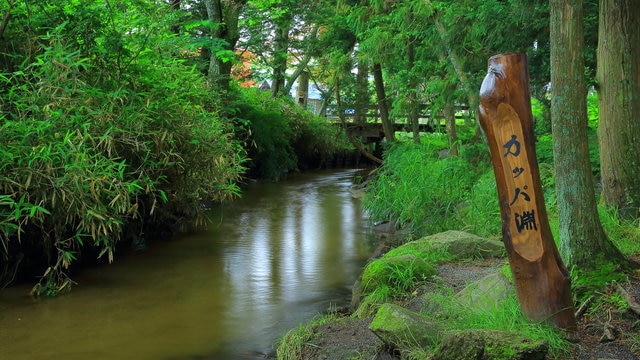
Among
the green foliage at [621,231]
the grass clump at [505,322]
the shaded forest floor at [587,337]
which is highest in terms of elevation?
the green foliage at [621,231]

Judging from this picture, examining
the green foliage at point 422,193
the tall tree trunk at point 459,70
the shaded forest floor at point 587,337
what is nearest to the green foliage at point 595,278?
the shaded forest floor at point 587,337

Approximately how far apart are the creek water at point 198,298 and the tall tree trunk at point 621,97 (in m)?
2.89

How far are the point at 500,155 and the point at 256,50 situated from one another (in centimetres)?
1631

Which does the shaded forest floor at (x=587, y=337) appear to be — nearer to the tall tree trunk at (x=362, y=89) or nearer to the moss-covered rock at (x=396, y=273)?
the moss-covered rock at (x=396, y=273)

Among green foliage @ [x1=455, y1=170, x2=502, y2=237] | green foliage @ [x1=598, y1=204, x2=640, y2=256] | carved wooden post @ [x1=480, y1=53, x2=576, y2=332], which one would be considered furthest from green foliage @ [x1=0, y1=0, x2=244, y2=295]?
green foliage @ [x1=598, y1=204, x2=640, y2=256]

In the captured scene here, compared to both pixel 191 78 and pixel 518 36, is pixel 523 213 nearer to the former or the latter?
pixel 518 36

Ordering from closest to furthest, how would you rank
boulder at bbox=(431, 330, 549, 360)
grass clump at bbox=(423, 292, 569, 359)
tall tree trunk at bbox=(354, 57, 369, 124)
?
boulder at bbox=(431, 330, 549, 360), grass clump at bbox=(423, 292, 569, 359), tall tree trunk at bbox=(354, 57, 369, 124)

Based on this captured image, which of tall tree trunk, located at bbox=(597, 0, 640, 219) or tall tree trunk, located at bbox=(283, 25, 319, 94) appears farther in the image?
tall tree trunk, located at bbox=(283, 25, 319, 94)

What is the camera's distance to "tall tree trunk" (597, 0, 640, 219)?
5.48 meters

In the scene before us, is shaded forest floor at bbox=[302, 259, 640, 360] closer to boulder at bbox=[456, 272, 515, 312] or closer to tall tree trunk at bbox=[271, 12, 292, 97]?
boulder at bbox=[456, 272, 515, 312]

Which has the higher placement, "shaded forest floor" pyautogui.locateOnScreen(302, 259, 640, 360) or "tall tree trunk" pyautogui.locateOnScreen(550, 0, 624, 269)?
"tall tree trunk" pyautogui.locateOnScreen(550, 0, 624, 269)

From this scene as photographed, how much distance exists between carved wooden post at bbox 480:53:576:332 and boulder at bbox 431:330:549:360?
493 millimetres

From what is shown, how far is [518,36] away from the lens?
25.7 feet

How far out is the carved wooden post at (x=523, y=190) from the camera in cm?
340
